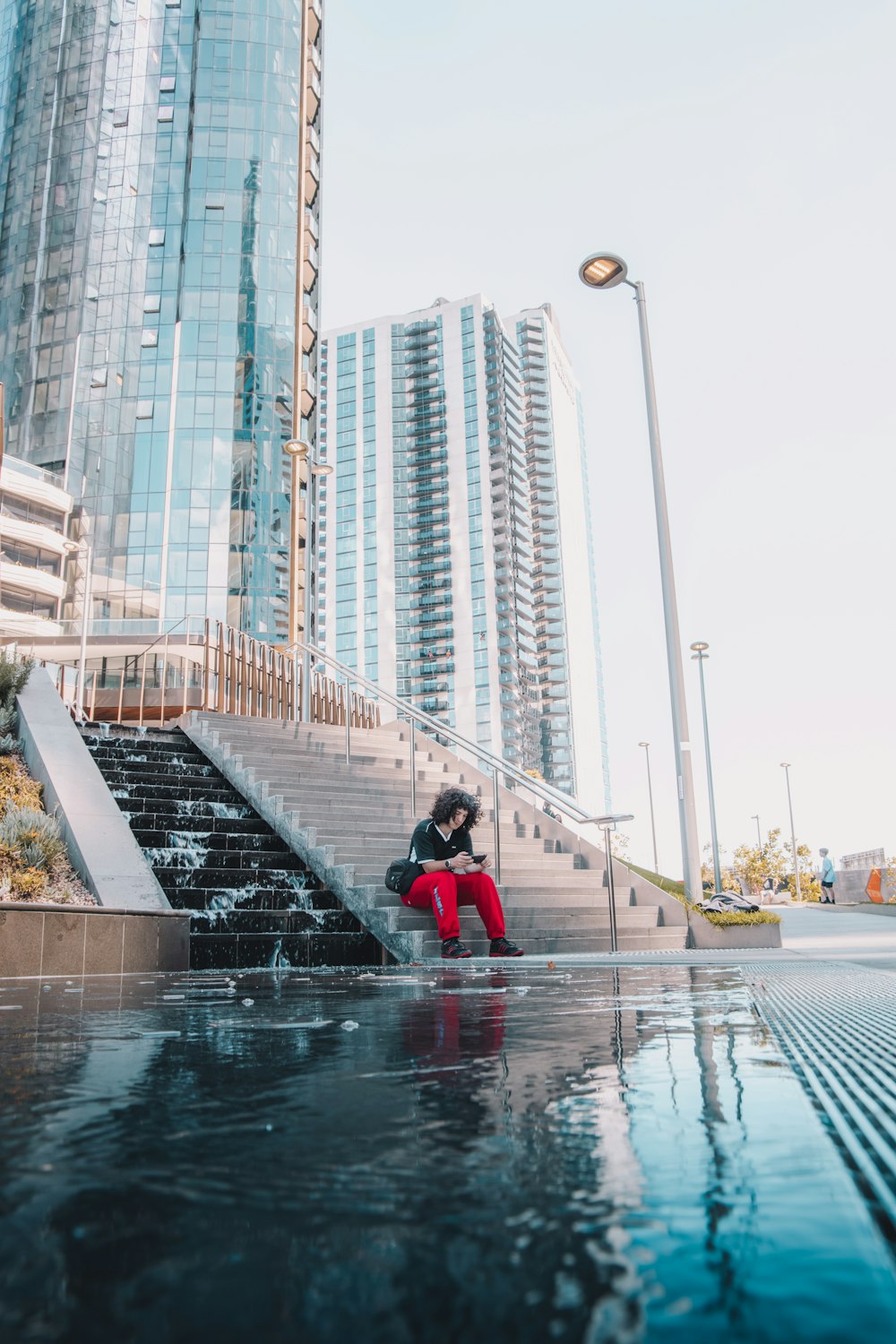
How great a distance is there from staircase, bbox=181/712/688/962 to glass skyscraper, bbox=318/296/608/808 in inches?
3420

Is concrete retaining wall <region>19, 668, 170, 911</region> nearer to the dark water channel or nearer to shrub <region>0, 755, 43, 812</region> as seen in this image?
shrub <region>0, 755, 43, 812</region>

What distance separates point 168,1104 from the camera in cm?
158

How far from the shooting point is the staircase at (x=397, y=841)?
27.7ft

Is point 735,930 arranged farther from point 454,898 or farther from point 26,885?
point 26,885

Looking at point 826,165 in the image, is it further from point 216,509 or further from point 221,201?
point 221,201

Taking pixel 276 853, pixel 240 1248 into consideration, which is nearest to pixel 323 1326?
pixel 240 1248

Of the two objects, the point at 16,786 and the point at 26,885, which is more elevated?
the point at 16,786

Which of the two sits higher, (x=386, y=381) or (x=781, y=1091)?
(x=386, y=381)

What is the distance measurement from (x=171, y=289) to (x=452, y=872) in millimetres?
47243

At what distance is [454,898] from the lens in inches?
295

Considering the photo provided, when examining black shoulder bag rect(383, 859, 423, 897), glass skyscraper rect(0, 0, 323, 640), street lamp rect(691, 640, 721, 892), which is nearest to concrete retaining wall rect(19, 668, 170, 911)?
black shoulder bag rect(383, 859, 423, 897)

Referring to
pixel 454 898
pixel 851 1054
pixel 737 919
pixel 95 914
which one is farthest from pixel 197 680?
pixel 851 1054

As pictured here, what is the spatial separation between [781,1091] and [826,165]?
61.9ft

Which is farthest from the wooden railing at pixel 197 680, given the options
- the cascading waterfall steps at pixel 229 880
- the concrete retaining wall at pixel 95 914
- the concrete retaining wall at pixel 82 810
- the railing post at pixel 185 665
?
the concrete retaining wall at pixel 95 914
